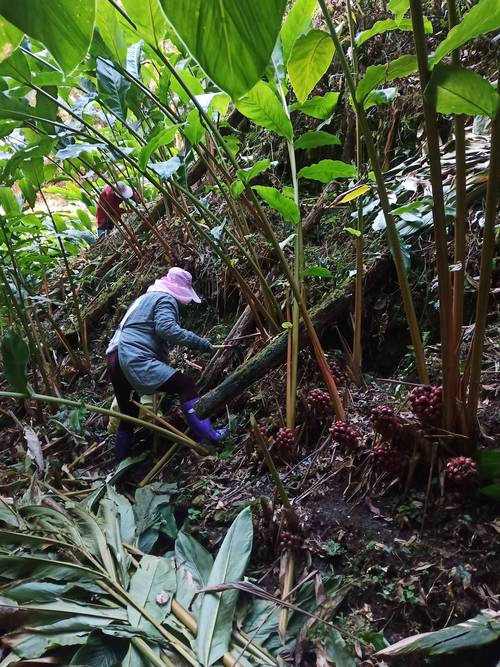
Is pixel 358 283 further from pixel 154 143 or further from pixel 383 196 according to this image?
pixel 154 143

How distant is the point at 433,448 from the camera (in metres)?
0.99

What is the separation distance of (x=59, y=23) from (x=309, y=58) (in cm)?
84

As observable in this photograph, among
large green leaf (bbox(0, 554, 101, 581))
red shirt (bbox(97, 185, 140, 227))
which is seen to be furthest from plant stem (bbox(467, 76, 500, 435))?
red shirt (bbox(97, 185, 140, 227))

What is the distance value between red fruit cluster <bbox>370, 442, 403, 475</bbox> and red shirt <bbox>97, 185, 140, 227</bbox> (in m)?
2.25

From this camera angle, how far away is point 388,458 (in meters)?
1.05

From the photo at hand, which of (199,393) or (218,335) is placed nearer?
(199,393)

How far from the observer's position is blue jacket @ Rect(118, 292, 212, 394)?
1867 mm

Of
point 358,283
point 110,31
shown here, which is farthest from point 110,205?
point 358,283

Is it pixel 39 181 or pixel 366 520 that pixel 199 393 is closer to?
pixel 366 520

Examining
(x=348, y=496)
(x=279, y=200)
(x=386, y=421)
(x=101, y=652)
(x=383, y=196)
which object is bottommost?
(x=101, y=652)

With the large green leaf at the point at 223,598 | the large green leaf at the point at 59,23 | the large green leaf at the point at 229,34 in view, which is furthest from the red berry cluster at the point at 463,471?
the large green leaf at the point at 59,23

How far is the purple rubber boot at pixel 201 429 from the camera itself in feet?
5.44

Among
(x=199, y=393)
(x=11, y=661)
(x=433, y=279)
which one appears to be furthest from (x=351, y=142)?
(x=11, y=661)

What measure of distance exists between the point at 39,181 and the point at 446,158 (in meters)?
1.84
